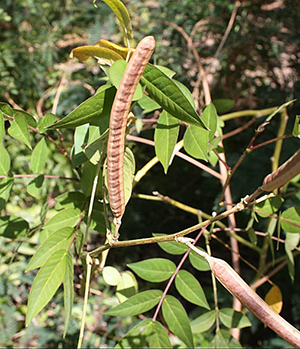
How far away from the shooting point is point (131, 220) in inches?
48.8

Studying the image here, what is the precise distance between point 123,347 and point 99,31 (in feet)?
3.05

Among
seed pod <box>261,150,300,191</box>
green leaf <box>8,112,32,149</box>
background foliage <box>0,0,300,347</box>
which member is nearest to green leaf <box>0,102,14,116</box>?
green leaf <box>8,112,32,149</box>

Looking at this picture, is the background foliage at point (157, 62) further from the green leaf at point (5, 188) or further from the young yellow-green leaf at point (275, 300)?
the green leaf at point (5, 188)

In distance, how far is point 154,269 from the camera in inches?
22.2

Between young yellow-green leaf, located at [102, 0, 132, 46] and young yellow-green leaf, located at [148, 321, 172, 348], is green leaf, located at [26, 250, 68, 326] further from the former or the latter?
young yellow-green leaf, located at [102, 0, 132, 46]

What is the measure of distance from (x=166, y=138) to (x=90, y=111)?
0.10 metres

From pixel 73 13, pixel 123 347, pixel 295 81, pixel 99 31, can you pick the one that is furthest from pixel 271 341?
pixel 73 13

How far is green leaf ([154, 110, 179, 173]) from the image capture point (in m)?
0.44

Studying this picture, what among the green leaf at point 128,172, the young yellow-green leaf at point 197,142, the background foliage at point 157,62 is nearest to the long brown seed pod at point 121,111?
the green leaf at point 128,172

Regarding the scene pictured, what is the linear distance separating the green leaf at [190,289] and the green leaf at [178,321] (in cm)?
2

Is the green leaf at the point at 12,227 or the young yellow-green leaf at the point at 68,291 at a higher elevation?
the young yellow-green leaf at the point at 68,291

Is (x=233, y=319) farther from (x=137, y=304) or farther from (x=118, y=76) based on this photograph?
(x=118, y=76)

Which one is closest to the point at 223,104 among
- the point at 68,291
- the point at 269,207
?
the point at 269,207

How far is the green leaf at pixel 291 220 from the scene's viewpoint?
20.9 inches
